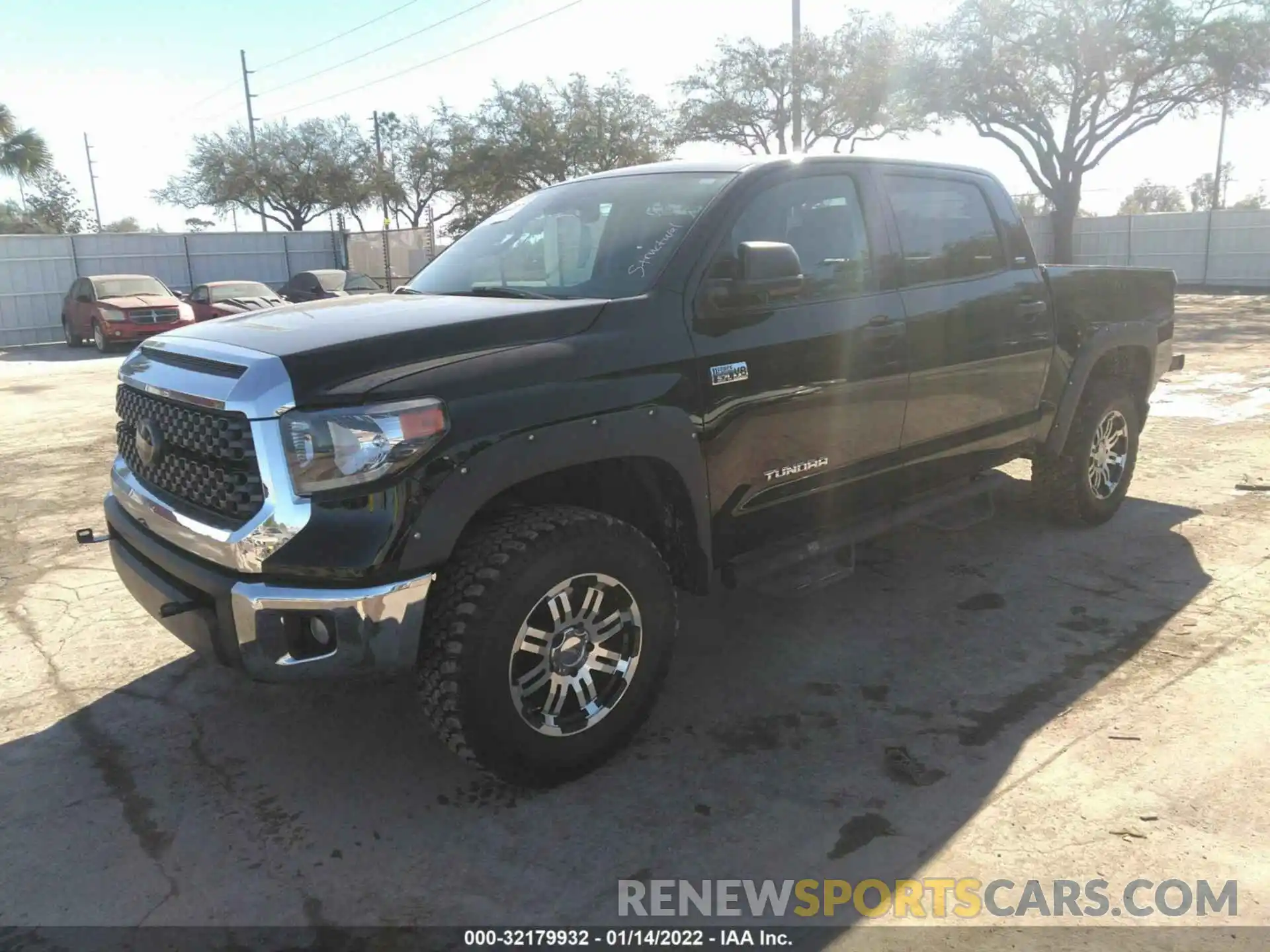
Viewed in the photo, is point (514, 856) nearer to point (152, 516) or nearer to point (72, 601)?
point (152, 516)

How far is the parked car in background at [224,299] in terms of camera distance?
19.2m

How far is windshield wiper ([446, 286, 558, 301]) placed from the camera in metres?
3.52

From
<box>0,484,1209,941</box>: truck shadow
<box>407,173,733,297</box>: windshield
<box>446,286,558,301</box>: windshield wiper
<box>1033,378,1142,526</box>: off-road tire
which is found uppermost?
<box>407,173,733,297</box>: windshield

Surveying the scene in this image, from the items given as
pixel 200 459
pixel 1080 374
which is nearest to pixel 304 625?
pixel 200 459

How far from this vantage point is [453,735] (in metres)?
2.83

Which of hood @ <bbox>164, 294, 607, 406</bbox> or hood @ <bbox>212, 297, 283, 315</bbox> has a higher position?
hood @ <bbox>164, 294, 607, 406</bbox>

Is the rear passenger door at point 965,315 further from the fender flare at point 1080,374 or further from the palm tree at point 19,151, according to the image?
the palm tree at point 19,151

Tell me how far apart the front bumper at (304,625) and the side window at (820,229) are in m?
1.84

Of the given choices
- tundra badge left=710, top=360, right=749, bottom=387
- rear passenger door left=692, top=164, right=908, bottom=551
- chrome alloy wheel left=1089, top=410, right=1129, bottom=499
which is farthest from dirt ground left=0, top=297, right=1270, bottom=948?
tundra badge left=710, top=360, right=749, bottom=387

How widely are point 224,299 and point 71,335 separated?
147 inches

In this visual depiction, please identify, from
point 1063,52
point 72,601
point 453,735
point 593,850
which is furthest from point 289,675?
point 1063,52

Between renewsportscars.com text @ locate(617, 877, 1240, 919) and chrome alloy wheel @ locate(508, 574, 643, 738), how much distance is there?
0.60 m

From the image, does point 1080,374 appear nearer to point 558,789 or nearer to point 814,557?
point 814,557

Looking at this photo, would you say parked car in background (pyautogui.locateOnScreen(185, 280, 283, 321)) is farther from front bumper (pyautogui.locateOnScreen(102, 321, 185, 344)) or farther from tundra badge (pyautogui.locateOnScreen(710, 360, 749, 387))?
tundra badge (pyautogui.locateOnScreen(710, 360, 749, 387))
